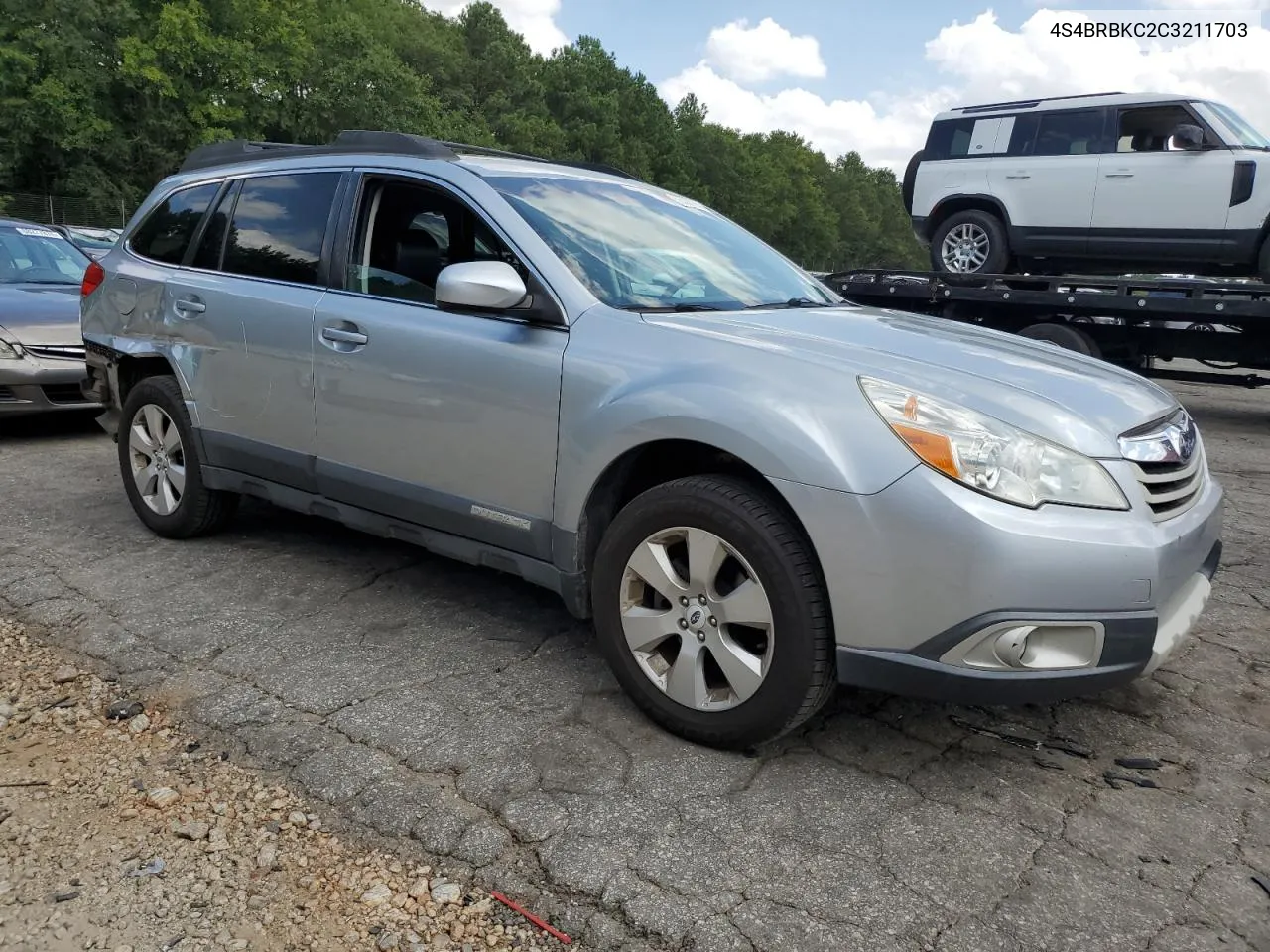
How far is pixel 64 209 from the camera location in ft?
110

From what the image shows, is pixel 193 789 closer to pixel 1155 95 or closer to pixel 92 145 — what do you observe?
pixel 1155 95

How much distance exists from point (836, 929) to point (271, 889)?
1.23m

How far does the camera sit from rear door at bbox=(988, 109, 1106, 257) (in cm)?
965

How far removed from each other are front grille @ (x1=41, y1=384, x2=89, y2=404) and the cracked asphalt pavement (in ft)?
9.77

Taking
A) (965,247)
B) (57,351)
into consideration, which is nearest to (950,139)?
(965,247)

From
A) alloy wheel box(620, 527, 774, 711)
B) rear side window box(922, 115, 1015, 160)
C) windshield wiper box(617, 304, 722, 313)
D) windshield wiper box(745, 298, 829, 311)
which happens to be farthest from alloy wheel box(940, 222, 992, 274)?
alloy wheel box(620, 527, 774, 711)

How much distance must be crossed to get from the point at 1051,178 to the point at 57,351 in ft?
29.0

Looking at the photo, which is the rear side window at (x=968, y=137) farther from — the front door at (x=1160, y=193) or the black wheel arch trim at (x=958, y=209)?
the front door at (x=1160, y=193)

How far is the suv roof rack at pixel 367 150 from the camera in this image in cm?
371

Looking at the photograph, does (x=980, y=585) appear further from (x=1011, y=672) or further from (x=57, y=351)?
(x=57, y=351)

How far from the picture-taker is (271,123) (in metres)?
41.9

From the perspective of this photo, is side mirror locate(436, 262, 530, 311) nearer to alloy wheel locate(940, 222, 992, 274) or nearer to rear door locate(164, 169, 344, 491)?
rear door locate(164, 169, 344, 491)

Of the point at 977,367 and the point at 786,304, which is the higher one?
the point at 786,304

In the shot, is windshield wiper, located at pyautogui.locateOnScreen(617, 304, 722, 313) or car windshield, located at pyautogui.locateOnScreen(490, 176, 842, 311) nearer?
windshield wiper, located at pyautogui.locateOnScreen(617, 304, 722, 313)
